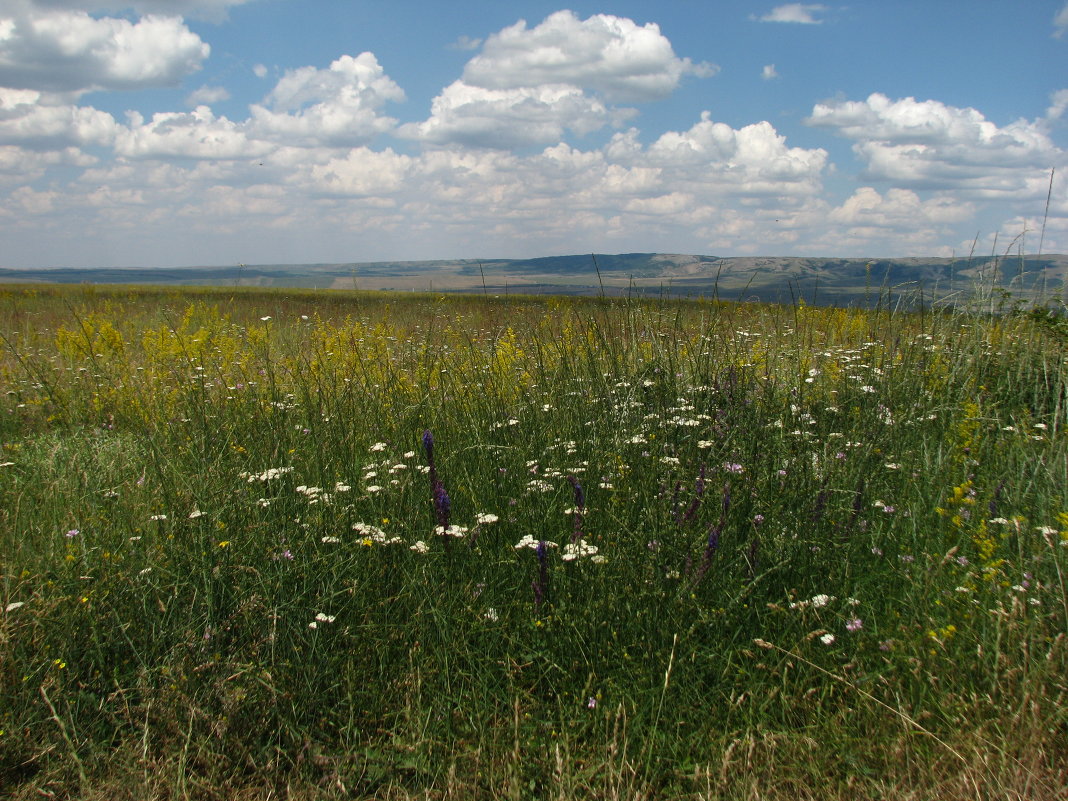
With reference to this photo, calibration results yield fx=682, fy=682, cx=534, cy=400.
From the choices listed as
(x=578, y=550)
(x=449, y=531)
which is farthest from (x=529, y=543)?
(x=449, y=531)

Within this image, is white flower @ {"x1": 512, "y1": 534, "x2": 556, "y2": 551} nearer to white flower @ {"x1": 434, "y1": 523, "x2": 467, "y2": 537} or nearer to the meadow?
the meadow

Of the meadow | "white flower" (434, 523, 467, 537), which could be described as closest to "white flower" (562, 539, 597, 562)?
the meadow

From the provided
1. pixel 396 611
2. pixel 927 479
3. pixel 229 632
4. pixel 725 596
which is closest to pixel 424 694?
pixel 396 611

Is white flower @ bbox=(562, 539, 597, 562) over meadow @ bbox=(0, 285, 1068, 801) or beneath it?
over

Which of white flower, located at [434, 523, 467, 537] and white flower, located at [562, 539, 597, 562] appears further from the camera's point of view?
white flower, located at [434, 523, 467, 537]

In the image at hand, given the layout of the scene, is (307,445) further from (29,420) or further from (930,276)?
(930,276)

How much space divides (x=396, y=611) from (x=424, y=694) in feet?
1.15

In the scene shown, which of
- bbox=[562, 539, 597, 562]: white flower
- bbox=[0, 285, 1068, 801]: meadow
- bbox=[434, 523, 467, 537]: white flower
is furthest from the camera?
bbox=[434, 523, 467, 537]: white flower

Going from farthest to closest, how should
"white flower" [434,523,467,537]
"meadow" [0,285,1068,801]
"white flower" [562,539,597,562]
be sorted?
"white flower" [434,523,467,537], "white flower" [562,539,597,562], "meadow" [0,285,1068,801]

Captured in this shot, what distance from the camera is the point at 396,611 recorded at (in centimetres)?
244

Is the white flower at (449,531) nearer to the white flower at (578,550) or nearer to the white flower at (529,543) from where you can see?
the white flower at (529,543)

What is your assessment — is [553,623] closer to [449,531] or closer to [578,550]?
Result: [578,550]

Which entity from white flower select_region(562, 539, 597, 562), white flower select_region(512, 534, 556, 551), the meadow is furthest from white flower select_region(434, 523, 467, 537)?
white flower select_region(562, 539, 597, 562)

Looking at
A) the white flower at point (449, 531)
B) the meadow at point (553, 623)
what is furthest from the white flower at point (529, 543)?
the white flower at point (449, 531)
